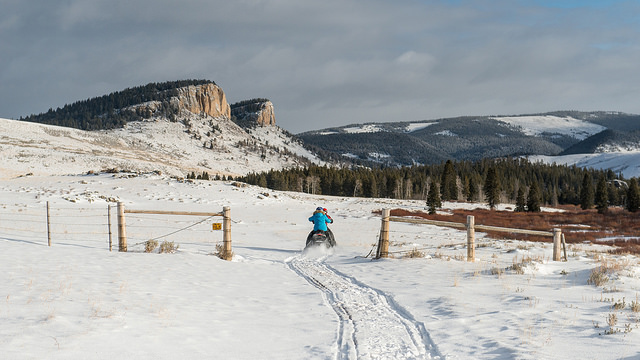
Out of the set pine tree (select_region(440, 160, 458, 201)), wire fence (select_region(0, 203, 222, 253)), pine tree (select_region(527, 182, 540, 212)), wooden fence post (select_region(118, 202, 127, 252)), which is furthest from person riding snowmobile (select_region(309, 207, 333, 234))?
pine tree (select_region(440, 160, 458, 201))

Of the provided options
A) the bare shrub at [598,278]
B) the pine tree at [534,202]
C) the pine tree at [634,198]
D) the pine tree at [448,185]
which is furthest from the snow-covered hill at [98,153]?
the pine tree at [634,198]

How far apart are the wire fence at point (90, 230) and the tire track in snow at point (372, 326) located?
727 centimetres

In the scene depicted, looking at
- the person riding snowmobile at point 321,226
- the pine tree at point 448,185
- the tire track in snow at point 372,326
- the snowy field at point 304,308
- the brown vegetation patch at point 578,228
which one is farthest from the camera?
the pine tree at point 448,185

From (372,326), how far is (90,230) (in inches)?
823

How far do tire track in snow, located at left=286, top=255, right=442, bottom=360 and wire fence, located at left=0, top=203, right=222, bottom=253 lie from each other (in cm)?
727

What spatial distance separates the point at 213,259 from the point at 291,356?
27.2 feet

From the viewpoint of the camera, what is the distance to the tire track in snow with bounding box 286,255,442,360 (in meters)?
5.71

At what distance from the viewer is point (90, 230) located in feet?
75.0

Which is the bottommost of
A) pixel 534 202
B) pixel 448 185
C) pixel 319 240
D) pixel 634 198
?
pixel 534 202

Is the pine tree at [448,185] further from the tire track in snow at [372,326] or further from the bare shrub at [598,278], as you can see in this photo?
the tire track in snow at [372,326]

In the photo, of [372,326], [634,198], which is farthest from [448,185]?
[372,326]

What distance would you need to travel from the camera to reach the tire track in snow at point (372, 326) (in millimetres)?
5715

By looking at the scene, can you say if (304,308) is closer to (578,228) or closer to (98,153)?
(578,228)

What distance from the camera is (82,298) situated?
7.43m
